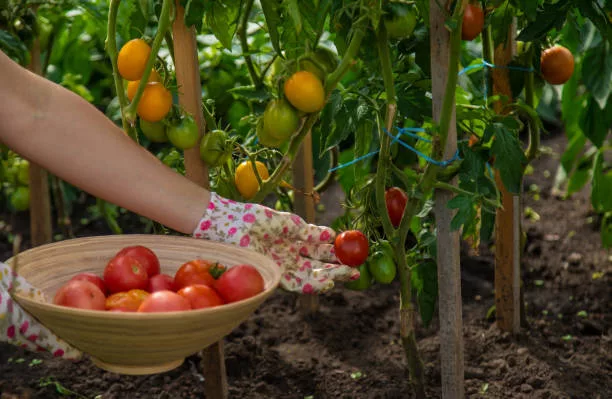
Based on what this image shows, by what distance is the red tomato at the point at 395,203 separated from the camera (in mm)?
2018

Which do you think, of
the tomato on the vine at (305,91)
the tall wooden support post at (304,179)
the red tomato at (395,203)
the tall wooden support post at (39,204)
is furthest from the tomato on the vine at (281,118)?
the tall wooden support post at (39,204)

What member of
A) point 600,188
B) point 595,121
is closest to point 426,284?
point 595,121

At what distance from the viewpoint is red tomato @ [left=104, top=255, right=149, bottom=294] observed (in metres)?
1.67

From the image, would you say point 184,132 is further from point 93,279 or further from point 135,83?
point 93,279

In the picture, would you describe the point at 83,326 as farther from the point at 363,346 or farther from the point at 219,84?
the point at 219,84

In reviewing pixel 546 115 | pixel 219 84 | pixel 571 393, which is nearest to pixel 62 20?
pixel 219 84

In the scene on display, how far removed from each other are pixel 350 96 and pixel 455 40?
1.31ft

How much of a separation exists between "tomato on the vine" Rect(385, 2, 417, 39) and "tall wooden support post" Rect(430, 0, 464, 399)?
0.27ft

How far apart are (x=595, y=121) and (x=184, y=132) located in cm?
158

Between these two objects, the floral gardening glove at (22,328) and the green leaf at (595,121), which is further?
the green leaf at (595,121)

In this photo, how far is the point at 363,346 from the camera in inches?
107

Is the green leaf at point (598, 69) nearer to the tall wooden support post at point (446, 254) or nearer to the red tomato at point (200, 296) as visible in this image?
the tall wooden support post at point (446, 254)

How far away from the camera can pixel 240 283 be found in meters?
1.59

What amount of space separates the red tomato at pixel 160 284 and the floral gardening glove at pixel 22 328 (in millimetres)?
217
